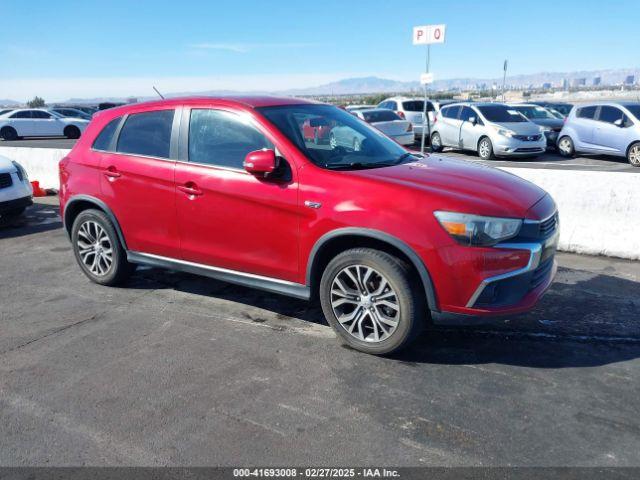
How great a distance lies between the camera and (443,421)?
3.07 metres

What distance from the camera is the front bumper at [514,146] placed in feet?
47.9

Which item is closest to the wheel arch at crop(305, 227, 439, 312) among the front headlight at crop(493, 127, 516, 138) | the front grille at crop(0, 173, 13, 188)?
the front grille at crop(0, 173, 13, 188)

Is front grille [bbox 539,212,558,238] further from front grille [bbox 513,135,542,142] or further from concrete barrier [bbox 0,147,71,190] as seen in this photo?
front grille [bbox 513,135,542,142]

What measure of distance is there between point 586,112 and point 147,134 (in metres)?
13.8

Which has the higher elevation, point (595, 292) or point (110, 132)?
point (110, 132)

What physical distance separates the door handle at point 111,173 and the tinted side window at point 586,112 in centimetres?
1386

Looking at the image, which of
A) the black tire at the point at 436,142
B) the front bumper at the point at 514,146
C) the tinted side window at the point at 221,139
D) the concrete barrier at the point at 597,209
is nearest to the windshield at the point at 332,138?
the tinted side window at the point at 221,139

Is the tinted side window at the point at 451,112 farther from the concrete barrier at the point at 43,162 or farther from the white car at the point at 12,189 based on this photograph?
the white car at the point at 12,189

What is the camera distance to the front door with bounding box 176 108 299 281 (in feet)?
13.2

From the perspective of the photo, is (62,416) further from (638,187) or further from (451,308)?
(638,187)

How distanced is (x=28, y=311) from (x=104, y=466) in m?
2.65

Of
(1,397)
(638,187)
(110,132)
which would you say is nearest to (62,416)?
(1,397)

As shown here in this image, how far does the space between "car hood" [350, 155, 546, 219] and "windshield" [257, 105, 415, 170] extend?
10.1 inches

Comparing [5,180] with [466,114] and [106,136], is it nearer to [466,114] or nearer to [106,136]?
[106,136]
